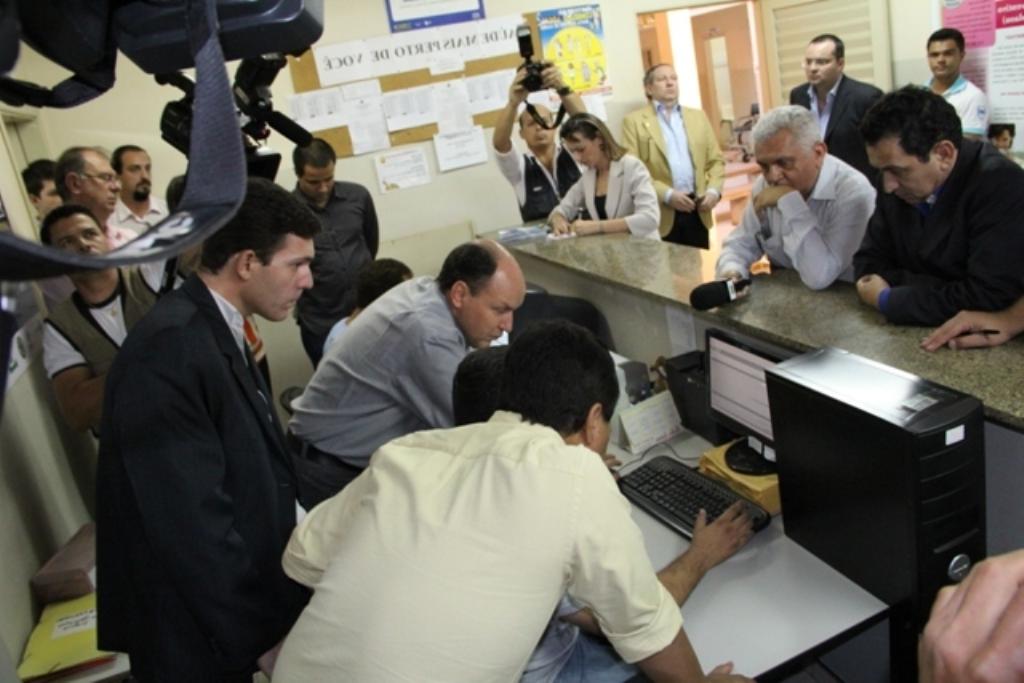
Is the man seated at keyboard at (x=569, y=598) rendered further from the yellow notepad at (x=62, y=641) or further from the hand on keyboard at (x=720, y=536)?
the yellow notepad at (x=62, y=641)

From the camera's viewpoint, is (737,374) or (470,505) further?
(737,374)

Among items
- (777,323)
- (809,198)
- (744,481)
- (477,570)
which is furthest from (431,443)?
(809,198)

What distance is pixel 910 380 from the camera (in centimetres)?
126

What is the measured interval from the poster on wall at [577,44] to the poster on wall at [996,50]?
194cm

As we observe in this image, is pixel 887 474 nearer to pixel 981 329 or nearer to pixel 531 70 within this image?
pixel 981 329

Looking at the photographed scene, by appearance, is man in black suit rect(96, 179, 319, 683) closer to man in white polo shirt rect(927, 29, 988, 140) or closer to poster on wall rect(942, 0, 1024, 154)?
man in white polo shirt rect(927, 29, 988, 140)

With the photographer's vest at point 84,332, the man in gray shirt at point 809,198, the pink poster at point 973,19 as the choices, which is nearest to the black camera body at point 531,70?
the man in gray shirt at point 809,198

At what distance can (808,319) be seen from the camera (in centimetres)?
179

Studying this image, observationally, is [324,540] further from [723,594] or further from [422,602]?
[723,594]

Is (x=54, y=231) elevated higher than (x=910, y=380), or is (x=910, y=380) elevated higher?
(x=54, y=231)

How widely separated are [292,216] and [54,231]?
1.08 meters

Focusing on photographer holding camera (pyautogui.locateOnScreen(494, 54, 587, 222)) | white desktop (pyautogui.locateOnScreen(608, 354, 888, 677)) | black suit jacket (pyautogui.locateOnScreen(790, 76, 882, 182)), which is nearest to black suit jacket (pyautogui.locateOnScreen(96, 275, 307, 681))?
white desktop (pyautogui.locateOnScreen(608, 354, 888, 677))

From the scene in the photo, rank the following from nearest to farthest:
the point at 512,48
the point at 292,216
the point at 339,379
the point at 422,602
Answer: the point at 422,602 → the point at 292,216 → the point at 339,379 → the point at 512,48

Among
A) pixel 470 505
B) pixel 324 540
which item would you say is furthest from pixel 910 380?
pixel 324 540
